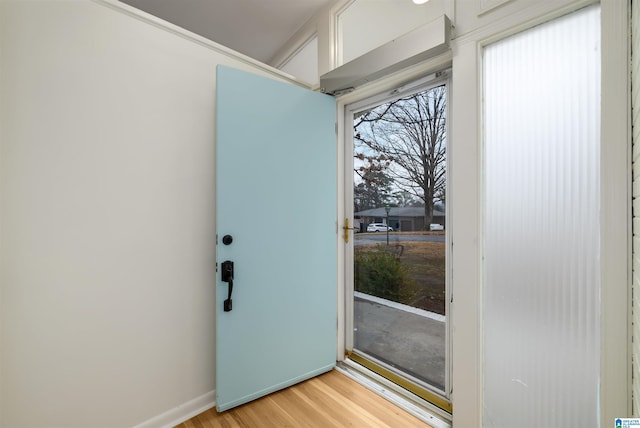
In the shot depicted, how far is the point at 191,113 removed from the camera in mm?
1619

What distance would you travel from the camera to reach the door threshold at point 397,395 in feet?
5.20

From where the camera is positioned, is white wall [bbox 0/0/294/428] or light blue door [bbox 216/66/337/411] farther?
light blue door [bbox 216/66/337/411]

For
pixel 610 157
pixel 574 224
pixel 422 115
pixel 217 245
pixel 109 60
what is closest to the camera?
pixel 610 157

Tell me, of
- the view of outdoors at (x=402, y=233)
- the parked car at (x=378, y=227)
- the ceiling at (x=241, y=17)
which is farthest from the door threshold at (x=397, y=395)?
the ceiling at (x=241, y=17)

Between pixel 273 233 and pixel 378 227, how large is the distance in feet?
2.57

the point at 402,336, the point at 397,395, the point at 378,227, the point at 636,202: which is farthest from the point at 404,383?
the point at 636,202

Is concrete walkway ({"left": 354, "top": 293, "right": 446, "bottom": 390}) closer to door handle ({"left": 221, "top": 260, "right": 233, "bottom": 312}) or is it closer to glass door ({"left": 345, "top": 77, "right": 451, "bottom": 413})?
glass door ({"left": 345, "top": 77, "right": 451, "bottom": 413})

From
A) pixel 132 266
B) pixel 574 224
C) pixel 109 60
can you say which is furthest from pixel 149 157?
pixel 574 224

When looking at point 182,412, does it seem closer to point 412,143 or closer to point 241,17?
point 412,143

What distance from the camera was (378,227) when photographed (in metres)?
2.02

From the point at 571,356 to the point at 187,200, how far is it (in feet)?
6.67

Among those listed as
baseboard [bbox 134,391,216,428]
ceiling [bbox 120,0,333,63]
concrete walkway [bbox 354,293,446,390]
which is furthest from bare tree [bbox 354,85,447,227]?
baseboard [bbox 134,391,216,428]

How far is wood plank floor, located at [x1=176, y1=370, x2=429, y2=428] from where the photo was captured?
1.57 metres

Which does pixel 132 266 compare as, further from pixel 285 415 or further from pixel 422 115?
pixel 422 115
